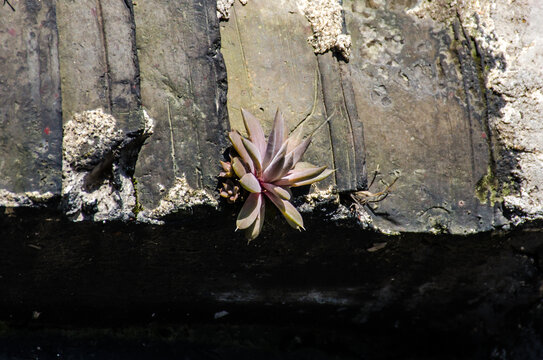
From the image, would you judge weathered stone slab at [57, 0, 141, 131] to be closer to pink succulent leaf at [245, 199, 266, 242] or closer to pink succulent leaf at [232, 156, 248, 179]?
pink succulent leaf at [232, 156, 248, 179]

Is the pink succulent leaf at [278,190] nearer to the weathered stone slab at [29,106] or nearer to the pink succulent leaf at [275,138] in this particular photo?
the pink succulent leaf at [275,138]

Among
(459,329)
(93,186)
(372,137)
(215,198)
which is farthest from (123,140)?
(459,329)

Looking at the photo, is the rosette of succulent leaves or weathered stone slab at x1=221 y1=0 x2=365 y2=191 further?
weathered stone slab at x1=221 y1=0 x2=365 y2=191

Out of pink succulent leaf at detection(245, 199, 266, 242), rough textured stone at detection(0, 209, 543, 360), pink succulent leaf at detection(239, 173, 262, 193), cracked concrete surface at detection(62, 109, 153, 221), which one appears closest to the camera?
cracked concrete surface at detection(62, 109, 153, 221)

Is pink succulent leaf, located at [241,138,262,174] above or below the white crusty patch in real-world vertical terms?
above

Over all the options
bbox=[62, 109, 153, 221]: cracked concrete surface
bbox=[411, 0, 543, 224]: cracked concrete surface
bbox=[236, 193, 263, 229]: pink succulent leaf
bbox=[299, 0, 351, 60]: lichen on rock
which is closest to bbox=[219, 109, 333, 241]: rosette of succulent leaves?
bbox=[236, 193, 263, 229]: pink succulent leaf

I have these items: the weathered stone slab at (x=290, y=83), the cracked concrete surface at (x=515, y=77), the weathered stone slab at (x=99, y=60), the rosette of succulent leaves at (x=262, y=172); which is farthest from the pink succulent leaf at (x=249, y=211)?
the cracked concrete surface at (x=515, y=77)

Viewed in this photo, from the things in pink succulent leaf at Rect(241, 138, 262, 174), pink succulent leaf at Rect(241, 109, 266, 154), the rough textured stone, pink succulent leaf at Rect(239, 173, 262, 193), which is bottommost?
the rough textured stone
